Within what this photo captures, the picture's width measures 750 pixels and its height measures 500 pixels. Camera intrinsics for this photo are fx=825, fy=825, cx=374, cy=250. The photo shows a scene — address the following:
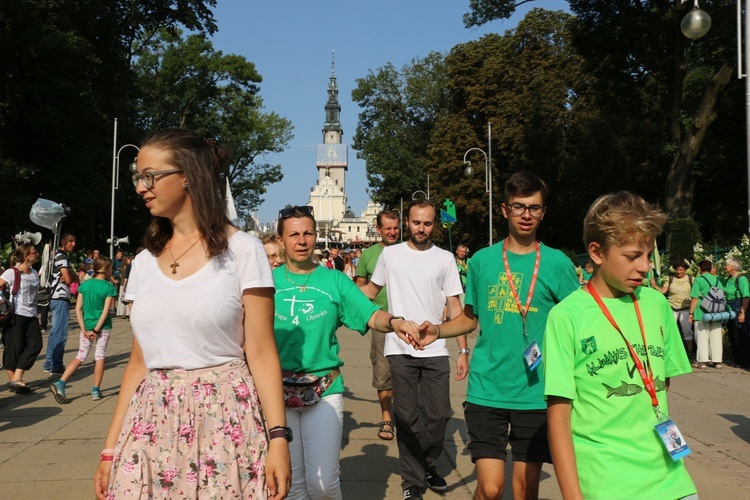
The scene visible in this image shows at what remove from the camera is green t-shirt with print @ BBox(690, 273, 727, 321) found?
41.4 feet

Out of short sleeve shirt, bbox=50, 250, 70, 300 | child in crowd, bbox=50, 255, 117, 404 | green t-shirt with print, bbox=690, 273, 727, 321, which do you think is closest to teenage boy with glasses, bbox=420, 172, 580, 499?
child in crowd, bbox=50, 255, 117, 404

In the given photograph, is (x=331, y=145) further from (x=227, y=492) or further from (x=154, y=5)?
(x=227, y=492)

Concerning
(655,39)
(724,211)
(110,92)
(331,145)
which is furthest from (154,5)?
(331,145)

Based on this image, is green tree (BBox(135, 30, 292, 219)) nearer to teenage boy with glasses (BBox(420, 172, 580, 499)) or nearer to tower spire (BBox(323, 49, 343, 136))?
teenage boy with glasses (BBox(420, 172, 580, 499))

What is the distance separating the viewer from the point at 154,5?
33062 millimetres

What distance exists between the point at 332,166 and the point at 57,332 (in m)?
184

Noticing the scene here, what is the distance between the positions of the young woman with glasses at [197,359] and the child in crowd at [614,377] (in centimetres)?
91

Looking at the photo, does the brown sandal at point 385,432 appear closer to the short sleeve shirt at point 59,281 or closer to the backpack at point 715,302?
the short sleeve shirt at point 59,281

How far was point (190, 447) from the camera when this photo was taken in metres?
2.41

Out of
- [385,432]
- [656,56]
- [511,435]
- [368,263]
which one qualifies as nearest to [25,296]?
[368,263]

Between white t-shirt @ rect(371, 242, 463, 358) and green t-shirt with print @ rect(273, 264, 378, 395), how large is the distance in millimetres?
1555

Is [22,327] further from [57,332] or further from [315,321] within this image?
[315,321]

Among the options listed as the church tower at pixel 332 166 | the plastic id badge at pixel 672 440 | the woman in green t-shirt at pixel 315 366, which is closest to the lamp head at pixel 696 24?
the woman in green t-shirt at pixel 315 366

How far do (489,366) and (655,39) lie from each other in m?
21.5
